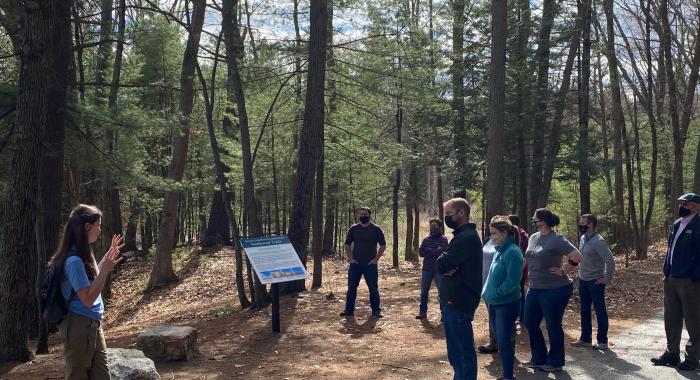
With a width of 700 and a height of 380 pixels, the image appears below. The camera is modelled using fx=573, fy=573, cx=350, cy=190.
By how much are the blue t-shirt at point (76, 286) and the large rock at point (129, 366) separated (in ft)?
5.22

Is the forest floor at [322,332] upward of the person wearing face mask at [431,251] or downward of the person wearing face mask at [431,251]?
downward

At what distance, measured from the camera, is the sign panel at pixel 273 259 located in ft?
28.6

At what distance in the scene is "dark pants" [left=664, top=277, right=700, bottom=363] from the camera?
6.79 m

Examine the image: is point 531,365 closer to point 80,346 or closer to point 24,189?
point 80,346

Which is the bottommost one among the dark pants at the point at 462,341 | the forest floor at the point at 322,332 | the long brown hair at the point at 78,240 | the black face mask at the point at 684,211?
the forest floor at the point at 322,332

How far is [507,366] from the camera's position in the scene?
244 inches

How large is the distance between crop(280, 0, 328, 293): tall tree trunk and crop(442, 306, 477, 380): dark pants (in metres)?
7.05

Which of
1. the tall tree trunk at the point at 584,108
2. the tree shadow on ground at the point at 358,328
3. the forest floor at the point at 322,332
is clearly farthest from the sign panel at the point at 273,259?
the tall tree trunk at the point at 584,108

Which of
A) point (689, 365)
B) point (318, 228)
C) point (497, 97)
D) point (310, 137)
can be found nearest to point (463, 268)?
point (689, 365)

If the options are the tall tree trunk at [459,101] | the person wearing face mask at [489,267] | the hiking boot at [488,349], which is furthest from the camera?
the tall tree trunk at [459,101]

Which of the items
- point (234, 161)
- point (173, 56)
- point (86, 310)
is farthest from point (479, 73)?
point (86, 310)

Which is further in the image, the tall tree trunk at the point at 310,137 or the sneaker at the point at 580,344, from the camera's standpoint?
the tall tree trunk at the point at 310,137

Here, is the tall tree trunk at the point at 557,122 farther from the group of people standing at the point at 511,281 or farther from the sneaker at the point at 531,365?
the sneaker at the point at 531,365

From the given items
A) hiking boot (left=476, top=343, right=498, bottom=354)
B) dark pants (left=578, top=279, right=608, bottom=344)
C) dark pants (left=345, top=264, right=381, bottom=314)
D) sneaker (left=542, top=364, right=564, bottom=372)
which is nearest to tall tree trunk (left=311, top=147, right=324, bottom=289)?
dark pants (left=345, top=264, right=381, bottom=314)
